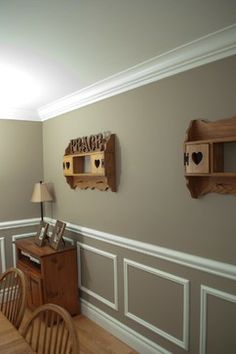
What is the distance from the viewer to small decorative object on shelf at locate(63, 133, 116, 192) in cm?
246

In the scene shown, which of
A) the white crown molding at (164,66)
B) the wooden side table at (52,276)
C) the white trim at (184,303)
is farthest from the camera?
the wooden side table at (52,276)

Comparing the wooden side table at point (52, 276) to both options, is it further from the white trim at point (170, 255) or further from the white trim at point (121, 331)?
the white trim at point (170, 255)

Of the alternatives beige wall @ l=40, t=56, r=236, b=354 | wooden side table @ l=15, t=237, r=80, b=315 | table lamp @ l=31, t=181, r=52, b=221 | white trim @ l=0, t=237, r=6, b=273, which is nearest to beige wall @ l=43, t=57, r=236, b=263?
beige wall @ l=40, t=56, r=236, b=354

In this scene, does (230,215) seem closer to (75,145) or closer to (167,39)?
(167,39)

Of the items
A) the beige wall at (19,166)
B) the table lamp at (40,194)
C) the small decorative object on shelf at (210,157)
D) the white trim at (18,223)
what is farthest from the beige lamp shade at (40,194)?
the small decorative object on shelf at (210,157)

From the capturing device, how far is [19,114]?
3.39 metres

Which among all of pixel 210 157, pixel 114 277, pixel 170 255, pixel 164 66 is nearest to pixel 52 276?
pixel 114 277

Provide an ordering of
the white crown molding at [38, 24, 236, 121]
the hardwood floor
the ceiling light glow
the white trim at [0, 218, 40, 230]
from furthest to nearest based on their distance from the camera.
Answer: the white trim at [0, 218, 40, 230], the hardwood floor, the ceiling light glow, the white crown molding at [38, 24, 236, 121]

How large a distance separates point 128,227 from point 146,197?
345mm

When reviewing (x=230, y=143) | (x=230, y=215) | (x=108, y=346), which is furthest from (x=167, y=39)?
(x=108, y=346)

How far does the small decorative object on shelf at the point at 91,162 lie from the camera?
8.06ft

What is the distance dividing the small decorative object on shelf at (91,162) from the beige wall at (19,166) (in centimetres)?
71

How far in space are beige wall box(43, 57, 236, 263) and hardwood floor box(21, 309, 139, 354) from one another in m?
0.94

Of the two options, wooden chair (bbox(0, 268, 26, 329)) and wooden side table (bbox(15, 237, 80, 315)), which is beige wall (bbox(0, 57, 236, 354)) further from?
wooden chair (bbox(0, 268, 26, 329))
